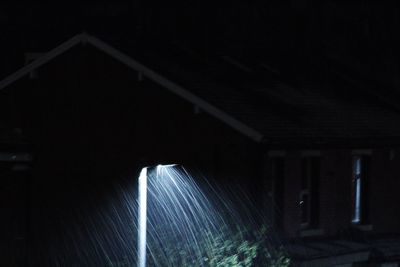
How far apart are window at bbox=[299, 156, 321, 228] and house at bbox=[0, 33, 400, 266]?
0.02 metres

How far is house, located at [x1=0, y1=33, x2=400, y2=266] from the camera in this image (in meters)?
13.8

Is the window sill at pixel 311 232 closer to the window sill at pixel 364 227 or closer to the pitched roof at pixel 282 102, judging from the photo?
the window sill at pixel 364 227

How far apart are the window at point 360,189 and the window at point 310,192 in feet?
4.42

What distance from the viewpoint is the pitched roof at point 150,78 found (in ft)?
42.6

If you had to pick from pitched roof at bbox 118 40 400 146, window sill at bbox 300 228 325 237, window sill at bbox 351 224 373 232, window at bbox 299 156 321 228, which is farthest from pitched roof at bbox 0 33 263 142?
window sill at bbox 351 224 373 232

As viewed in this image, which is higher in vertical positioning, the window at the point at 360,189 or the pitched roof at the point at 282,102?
the pitched roof at the point at 282,102

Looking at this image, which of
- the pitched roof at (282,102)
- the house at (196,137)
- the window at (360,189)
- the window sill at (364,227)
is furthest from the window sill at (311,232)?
the pitched roof at (282,102)

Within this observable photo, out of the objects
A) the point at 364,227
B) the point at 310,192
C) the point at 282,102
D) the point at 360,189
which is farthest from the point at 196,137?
the point at 364,227

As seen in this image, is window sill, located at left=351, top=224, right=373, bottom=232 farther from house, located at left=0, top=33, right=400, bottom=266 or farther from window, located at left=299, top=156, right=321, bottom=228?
window, located at left=299, top=156, right=321, bottom=228

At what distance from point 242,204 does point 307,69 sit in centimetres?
733

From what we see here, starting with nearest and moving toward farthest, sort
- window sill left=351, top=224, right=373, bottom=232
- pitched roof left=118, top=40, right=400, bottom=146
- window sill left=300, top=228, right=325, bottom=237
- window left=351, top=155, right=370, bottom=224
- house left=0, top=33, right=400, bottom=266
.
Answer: house left=0, top=33, right=400, bottom=266 < pitched roof left=118, top=40, right=400, bottom=146 < window sill left=300, top=228, right=325, bottom=237 < window sill left=351, top=224, right=373, bottom=232 < window left=351, top=155, right=370, bottom=224

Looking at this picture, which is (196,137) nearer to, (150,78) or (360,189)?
(150,78)


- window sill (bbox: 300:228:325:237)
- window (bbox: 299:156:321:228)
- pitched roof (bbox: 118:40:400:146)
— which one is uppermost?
pitched roof (bbox: 118:40:400:146)

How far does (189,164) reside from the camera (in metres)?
14.1
